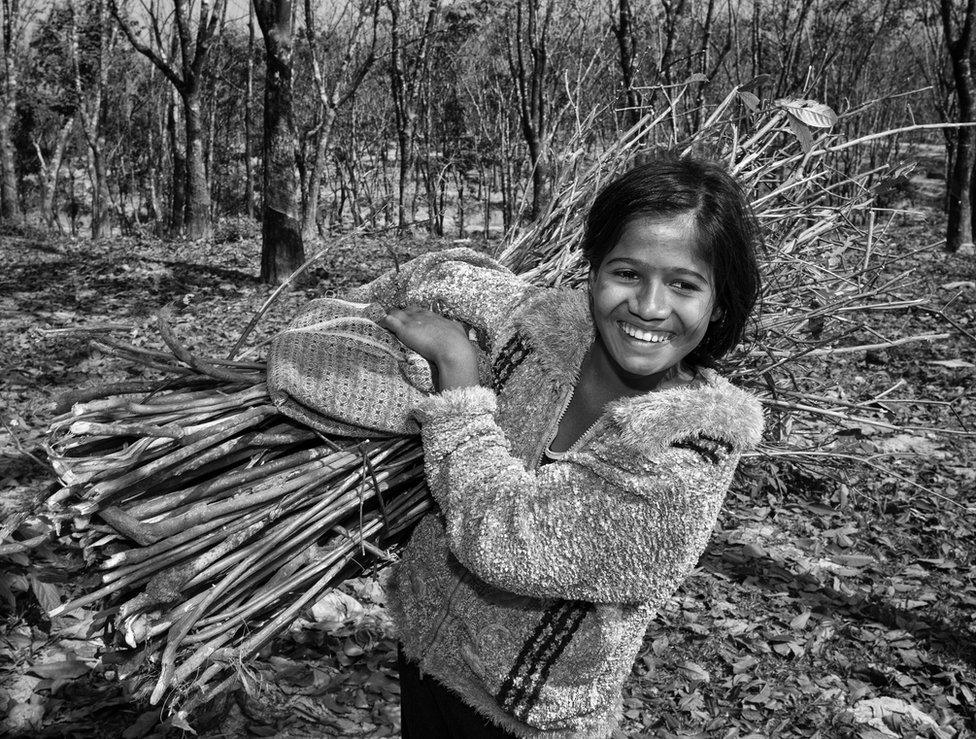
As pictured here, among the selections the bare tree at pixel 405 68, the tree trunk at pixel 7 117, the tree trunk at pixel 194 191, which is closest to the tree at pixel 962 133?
the bare tree at pixel 405 68

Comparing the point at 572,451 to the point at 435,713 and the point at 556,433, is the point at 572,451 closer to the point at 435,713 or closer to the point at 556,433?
the point at 556,433

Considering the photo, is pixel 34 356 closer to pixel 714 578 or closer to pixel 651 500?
pixel 714 578

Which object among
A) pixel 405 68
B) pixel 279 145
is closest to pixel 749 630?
pixel 279 145

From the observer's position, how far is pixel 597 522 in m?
1.01

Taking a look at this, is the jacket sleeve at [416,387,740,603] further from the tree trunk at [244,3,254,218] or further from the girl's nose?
the tree trunk at [244,3,254,218]

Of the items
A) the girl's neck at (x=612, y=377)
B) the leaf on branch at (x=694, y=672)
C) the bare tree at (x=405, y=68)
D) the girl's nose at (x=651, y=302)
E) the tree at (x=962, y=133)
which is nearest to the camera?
the girl's nose at (x=651, y=302)

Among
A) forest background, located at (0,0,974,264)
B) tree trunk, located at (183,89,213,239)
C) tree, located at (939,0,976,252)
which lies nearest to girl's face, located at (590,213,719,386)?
forest background, located at (0,0,974,264)

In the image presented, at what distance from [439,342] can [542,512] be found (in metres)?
0.33

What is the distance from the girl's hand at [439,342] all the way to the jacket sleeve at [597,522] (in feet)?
0.58

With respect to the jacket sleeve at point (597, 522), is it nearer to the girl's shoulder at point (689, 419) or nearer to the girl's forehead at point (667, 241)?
the girl's shoulder at point (689, 419)

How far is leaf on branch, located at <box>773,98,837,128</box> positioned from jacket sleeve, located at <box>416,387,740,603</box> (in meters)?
1.12

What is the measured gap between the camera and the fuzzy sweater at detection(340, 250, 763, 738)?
1.00 meters

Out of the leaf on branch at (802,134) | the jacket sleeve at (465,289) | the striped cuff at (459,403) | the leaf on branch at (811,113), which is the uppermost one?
the leaf on branch at (811,113)

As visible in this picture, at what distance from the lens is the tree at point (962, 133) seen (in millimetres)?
9875
